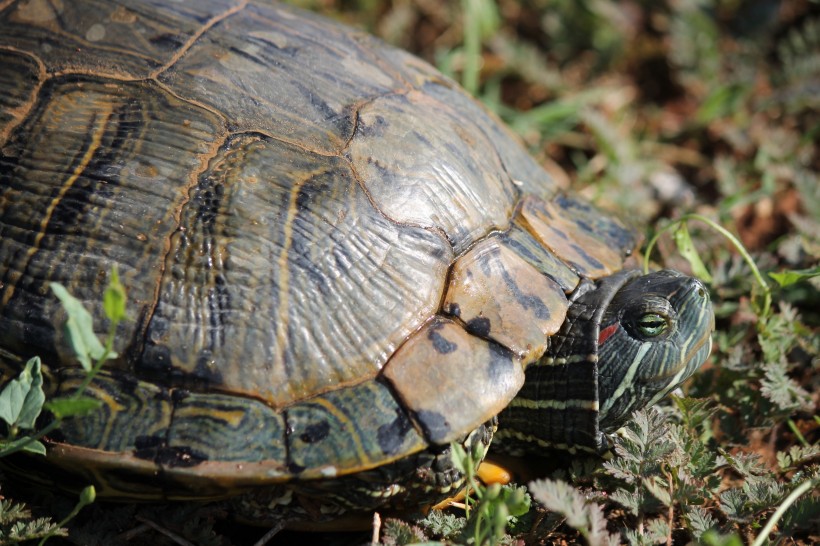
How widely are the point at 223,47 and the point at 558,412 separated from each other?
1.86 m

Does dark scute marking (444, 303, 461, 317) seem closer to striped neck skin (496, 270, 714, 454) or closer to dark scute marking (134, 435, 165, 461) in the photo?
striped neck skin (496, 270, 714, 454)

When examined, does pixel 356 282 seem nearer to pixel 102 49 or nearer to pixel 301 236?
pixel 301 236

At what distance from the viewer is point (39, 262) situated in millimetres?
2518

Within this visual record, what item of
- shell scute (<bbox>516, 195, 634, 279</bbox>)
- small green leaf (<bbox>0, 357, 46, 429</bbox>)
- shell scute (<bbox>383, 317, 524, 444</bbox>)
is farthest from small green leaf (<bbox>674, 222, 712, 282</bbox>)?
A: small green leaf (<bbox>0, 357, 46, 429</bbox>)

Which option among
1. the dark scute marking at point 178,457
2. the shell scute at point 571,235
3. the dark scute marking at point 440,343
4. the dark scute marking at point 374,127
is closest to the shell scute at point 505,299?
the dark scute marking at point 440,343

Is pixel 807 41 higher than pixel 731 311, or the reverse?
pixel 807 41

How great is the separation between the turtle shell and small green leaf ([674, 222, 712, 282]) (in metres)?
0.54

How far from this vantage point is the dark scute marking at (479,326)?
262 centimetres

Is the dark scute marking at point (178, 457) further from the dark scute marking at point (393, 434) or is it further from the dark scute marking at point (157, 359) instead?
the dark scute marking at point (393, 434)

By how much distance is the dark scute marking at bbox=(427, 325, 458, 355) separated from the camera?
2555 millimetres

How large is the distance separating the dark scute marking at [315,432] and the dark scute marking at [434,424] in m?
0.30

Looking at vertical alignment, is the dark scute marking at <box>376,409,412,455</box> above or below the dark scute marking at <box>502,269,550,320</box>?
below

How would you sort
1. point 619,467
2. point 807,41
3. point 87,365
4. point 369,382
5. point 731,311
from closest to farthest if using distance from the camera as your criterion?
point 87,365 → point 369,382 → point 619,467 → point 731,311 → point 807,41

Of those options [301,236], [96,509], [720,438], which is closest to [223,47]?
[301,236]
